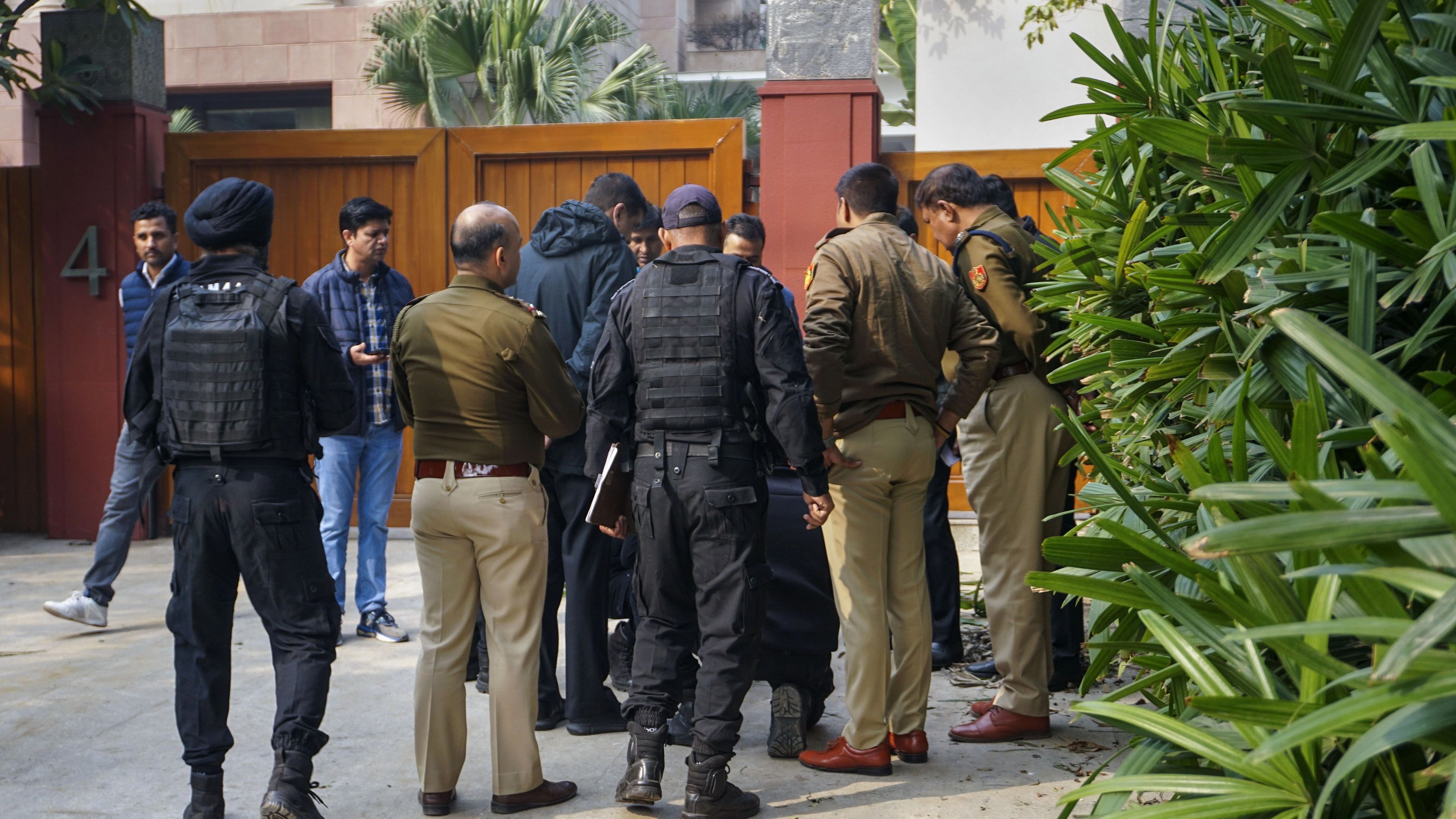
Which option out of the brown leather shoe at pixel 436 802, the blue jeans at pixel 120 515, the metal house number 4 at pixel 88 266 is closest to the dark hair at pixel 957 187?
the brown leather shoe at pixel 436 802

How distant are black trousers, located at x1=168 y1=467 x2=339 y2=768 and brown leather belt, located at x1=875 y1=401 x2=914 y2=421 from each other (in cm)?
190

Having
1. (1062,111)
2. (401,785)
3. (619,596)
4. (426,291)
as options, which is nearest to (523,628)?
(401,785)

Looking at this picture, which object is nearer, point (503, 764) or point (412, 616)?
point (503, 764)

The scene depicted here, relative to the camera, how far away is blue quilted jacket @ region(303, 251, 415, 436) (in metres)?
5.64

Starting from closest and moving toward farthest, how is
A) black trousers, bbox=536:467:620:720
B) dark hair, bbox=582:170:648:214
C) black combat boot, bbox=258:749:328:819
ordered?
black combat boot, bbox=258:749:328:819
black trousers, bbox=536:467:620:720
dark hair, bbox=582:170:648:214

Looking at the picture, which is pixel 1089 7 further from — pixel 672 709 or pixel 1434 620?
pixel 1434 620

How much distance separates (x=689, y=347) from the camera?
3736 mm

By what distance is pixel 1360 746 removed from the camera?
1121 mm

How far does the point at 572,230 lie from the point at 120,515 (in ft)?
9.35

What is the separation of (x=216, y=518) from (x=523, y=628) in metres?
0.97

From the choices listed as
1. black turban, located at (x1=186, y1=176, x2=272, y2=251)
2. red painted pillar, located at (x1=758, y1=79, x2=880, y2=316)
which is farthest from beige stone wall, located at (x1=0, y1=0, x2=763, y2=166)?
black turban, located at (x1=186, y1=176, x2=272, y2=251)

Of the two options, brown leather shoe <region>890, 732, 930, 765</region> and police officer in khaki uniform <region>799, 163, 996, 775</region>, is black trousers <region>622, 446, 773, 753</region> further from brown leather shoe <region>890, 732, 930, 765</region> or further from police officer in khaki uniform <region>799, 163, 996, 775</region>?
brown leather shoe <region>890, 732, 930, 765</region>

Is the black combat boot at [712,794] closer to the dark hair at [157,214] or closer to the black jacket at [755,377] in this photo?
the black jacket at [755,377]

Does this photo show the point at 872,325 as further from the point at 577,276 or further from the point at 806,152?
the point at 806,152
